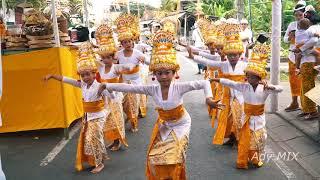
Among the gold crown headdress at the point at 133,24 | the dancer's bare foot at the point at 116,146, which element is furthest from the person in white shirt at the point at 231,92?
the gold crown headdress at the point at 133,24

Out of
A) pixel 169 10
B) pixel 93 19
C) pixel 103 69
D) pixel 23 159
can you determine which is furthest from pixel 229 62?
pixel 169 10

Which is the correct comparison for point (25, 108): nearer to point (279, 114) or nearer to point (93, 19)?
point (279, 114)

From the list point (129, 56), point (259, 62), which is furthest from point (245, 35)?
point (259, 62)

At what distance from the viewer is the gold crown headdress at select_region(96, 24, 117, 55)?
7398mm

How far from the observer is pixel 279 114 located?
8.94m

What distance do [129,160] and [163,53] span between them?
7.84ft

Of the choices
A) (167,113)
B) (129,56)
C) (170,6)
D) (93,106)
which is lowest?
(93,106)

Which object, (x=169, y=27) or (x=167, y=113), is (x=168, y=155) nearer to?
(x=167, y=113)

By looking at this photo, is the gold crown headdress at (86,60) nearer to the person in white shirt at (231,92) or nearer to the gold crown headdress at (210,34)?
the person in white shirt at (231,92)

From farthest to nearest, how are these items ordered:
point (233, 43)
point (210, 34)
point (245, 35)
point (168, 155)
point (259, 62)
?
point (245, 35), point (210, 34), point (233, 43), point (259, 62), point (168, 155)

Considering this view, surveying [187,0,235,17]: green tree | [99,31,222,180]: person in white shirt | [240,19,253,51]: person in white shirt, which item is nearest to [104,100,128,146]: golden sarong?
[99,31,222,180]: person in white shirt

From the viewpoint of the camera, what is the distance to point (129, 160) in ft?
21.8

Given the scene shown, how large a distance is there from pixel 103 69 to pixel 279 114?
369 centimetres

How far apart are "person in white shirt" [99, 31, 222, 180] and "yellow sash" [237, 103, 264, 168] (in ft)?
4.49
